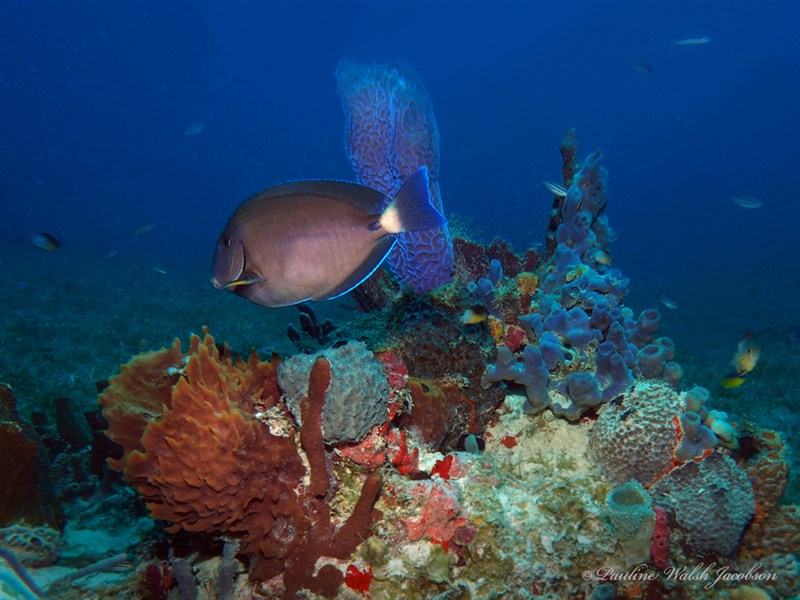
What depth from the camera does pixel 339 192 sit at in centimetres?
178

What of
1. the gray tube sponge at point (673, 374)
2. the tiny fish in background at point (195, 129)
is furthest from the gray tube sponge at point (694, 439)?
the tiny fish in background at point (195, 129)

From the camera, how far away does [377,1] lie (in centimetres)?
7844

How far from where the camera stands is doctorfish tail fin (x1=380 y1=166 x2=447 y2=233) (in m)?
1.72

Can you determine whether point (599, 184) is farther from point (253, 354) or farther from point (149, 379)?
point (149, 379)

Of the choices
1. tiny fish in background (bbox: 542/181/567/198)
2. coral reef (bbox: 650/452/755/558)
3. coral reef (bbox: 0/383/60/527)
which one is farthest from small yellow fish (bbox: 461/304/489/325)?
coral reef (bbox: 0/383/60/527)

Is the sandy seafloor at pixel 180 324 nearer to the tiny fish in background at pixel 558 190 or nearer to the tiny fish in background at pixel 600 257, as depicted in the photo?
the tiny fish in background at pixel 600 257

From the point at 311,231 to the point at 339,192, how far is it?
21 cm

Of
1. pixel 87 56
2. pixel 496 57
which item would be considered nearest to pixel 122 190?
pixel 87 56

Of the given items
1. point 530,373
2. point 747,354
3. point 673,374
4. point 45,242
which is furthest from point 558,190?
point 45,242

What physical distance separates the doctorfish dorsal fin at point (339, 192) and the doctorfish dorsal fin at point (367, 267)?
5.2 inches

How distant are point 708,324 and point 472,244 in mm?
12897

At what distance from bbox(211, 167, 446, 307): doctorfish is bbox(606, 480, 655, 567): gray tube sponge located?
1860 millimetres

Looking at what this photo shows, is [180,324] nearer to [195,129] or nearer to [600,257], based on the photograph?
[600,257]

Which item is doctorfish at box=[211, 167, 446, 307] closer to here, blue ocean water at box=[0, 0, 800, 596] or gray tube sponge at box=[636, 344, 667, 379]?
gray tube sponge at box=[636, 344, 667, 379]
